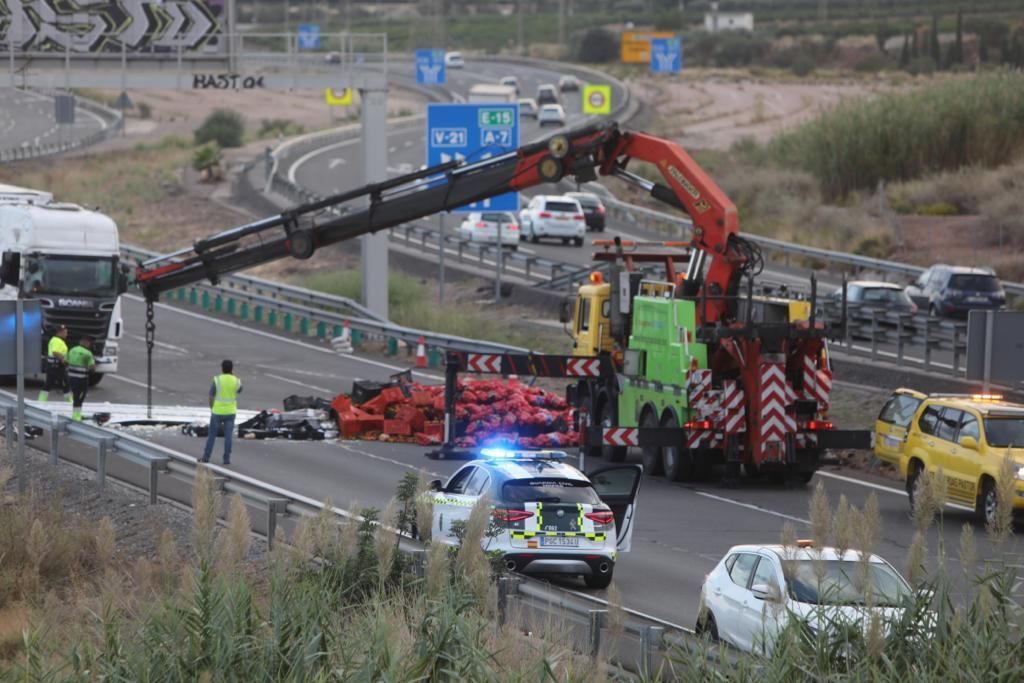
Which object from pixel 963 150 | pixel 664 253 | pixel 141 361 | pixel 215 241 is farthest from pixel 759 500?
pixel 963 150

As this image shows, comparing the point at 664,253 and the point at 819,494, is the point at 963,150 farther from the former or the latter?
the point at 819,494

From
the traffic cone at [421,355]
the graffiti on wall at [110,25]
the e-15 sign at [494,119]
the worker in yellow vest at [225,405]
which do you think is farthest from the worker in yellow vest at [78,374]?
the e-15 sign at [494,119]

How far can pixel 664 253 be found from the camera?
3019 centimetres

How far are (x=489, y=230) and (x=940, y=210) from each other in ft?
51.2

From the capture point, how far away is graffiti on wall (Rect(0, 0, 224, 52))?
40719 millimetres

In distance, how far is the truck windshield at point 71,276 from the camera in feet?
115

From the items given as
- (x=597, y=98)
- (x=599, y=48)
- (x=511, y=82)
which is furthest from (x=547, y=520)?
(x=599, y=48)

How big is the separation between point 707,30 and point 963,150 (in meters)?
94.4

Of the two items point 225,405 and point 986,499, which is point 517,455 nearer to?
point 986,499

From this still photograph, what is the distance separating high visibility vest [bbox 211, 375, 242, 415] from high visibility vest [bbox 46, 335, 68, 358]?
746cm

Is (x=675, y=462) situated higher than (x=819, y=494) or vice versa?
(x=819, y=494)

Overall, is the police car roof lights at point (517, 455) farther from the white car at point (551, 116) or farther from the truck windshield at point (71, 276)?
the white car at point (551, 116)

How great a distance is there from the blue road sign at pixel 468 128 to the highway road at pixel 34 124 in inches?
2146

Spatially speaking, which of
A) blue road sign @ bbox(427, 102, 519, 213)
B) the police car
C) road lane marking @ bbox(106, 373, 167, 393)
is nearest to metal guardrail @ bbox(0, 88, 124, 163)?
blue road sign @ bbox(427, 102, 519, 213)
